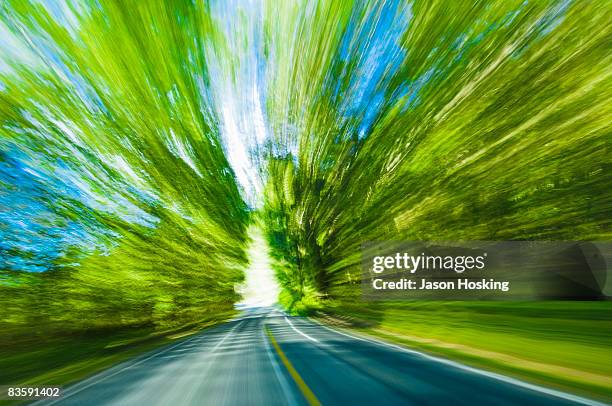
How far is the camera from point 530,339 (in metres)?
7.81

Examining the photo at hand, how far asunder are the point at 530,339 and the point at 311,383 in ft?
16.0

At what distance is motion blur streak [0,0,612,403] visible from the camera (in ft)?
22.5

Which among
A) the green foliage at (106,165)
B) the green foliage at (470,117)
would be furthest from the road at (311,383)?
the green foliage at (106,165)

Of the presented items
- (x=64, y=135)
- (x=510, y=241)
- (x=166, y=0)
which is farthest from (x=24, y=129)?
(x=510, y=241)

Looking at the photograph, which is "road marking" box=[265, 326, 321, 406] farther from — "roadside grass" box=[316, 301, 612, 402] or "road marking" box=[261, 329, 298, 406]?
"roadside grass" box=[316, 301, 612, 402]

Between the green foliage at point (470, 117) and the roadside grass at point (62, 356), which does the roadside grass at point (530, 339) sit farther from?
the roadside grass at point (62, 356)

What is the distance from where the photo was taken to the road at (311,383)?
187 inches

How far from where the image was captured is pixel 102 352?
37.2 feet

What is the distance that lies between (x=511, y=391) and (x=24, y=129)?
10.9 m

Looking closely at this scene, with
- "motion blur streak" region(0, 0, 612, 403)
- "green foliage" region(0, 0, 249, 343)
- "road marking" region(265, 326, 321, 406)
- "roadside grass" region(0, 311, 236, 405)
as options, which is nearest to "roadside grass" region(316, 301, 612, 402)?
"motion blur streak" region(0, 0, 612, 403)

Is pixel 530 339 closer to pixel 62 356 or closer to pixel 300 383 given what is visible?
pixel 300 383

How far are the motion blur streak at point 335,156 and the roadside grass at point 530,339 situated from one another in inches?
1.9

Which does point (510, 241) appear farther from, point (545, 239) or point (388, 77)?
point (388, 77)

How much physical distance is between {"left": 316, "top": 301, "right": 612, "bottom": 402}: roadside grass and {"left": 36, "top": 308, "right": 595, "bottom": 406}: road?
658mm
